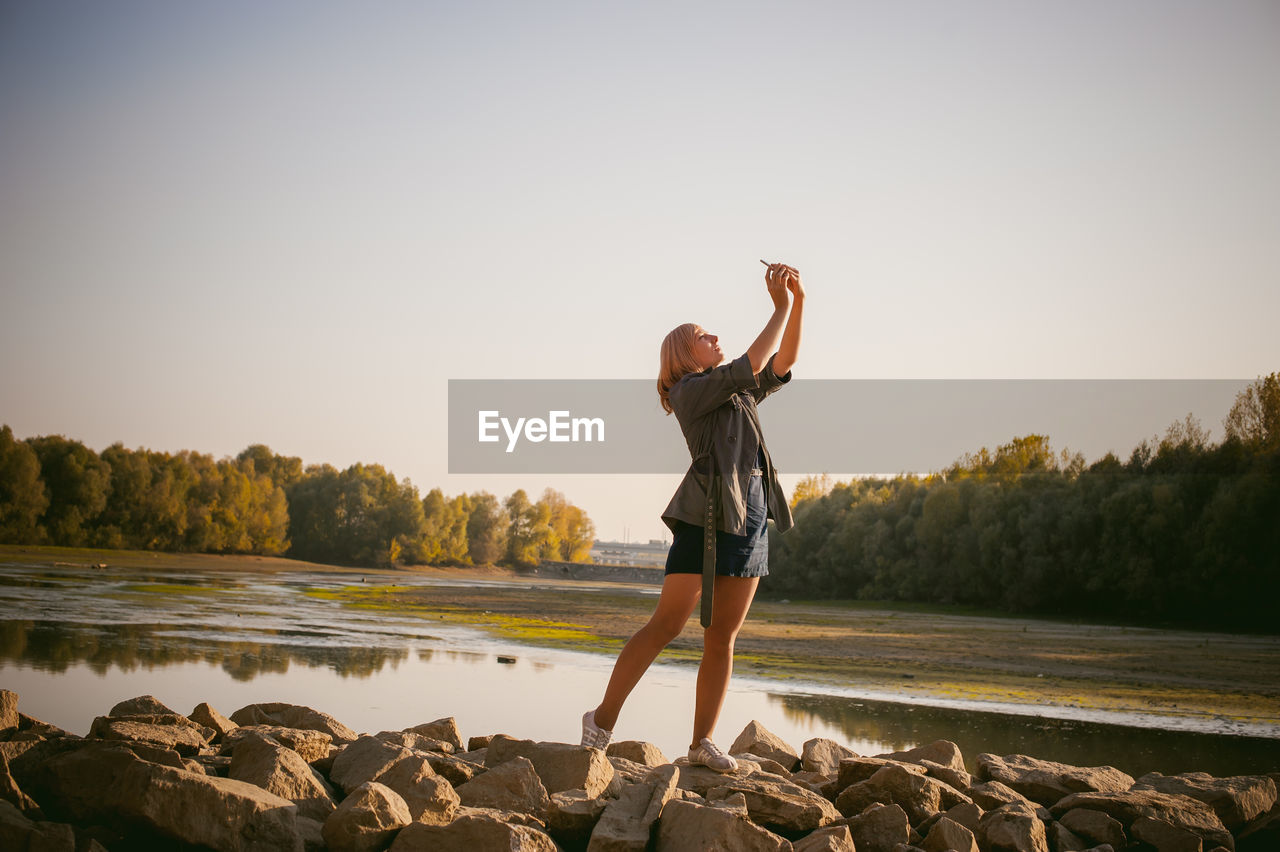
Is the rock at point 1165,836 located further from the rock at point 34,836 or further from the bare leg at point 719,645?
the rock at point 34,836

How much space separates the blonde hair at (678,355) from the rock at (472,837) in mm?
1926

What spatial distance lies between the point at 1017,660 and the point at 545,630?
7.26 metres

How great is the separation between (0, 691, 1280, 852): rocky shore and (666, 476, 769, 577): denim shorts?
76 centimetres

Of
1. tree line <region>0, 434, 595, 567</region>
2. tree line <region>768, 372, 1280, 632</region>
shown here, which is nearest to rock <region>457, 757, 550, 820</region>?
tree line <region>768, 372, 1280, 632</region>

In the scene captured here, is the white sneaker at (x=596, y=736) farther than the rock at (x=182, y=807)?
Yes

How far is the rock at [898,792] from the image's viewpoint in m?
3.64

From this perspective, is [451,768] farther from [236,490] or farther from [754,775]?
[236,490]

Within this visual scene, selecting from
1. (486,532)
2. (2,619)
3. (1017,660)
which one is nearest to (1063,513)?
(1017,660)

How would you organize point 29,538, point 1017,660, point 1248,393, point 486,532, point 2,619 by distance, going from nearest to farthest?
point 2,619, point 1017,660, point 1248,393, point 29,538, point 486,532

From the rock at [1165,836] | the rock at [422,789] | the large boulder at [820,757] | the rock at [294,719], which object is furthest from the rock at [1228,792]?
the rock at [294,719]

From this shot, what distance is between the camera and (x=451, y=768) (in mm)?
3688

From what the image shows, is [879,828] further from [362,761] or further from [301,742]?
[301,742]

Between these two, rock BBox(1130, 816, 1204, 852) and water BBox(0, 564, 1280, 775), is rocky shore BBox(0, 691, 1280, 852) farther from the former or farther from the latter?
water BBox(0, 564, 1280, 775)

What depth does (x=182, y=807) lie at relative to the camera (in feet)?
9.43
